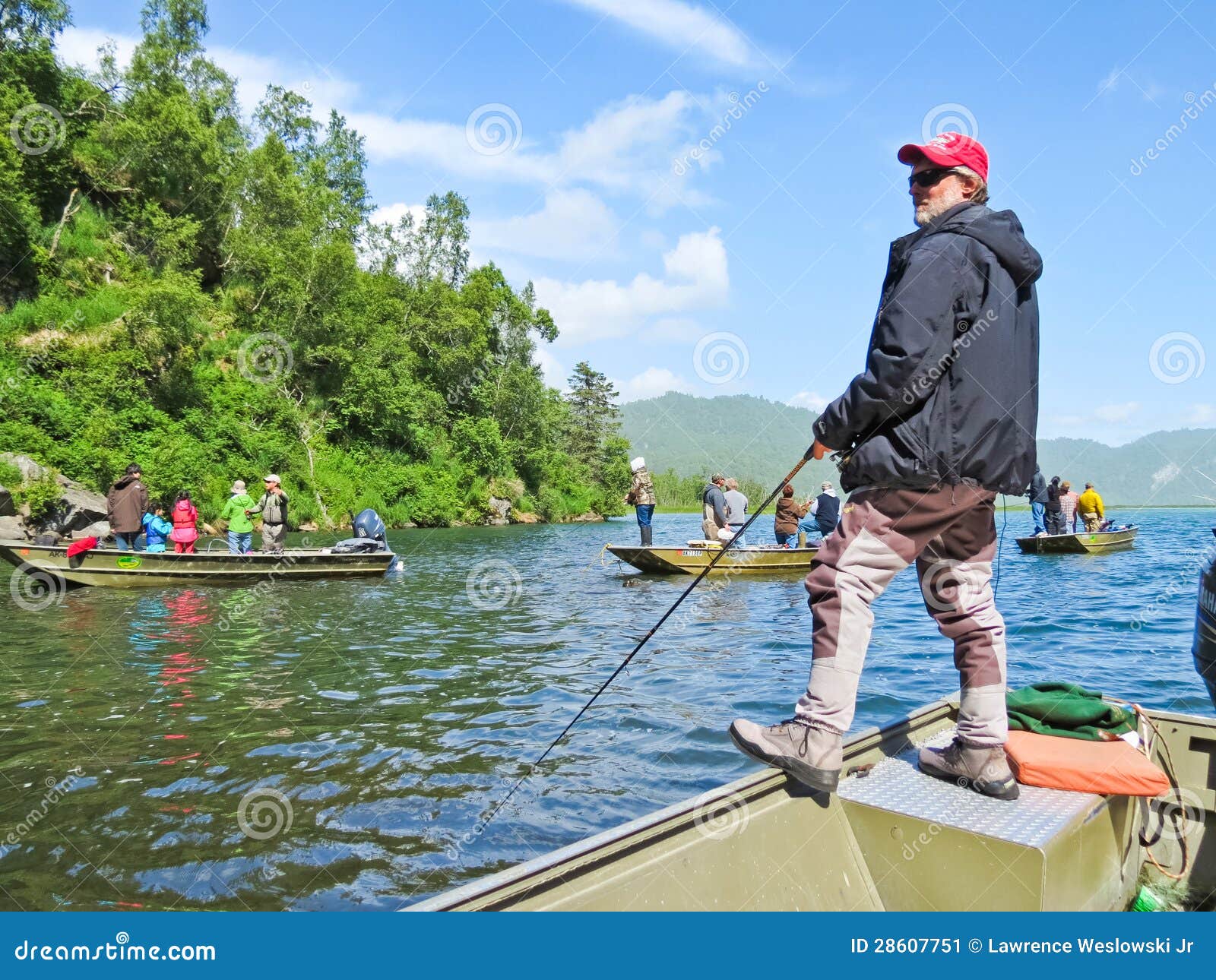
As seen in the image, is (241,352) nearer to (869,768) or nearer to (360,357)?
(360,357)

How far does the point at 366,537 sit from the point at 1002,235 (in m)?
17.3

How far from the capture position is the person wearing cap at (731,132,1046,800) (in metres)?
2.92

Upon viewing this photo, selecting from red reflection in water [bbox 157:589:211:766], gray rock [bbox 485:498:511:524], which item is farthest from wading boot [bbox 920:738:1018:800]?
gray rock [bbox 485:498:511:524]

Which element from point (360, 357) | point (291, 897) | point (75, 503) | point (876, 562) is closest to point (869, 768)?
point (876, 562)

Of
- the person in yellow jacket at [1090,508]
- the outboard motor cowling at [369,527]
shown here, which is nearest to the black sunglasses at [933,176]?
the outboard motor cowling at [369,527]

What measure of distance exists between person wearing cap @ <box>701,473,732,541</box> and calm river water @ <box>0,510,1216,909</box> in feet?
10.8

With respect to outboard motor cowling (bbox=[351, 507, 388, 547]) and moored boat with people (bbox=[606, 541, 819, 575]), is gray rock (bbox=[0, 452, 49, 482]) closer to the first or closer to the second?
outboard motor cowling (bbox=[351, 507, 388, 547])

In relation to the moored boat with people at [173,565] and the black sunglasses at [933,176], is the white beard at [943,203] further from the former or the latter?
the moored boat with people at [173,565]

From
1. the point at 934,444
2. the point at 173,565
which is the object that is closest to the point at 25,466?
the point at 173,565

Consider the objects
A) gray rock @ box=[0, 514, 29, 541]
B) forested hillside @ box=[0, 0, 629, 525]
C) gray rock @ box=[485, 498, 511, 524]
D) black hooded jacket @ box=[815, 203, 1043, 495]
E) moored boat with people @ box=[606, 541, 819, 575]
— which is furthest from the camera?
gray rock @ box=[485, 498, 511, 524]

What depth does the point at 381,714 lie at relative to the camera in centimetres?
704

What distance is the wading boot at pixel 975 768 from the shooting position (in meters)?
3.08

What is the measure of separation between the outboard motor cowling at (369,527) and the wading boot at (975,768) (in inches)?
660

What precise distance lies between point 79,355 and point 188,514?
2040 cm
